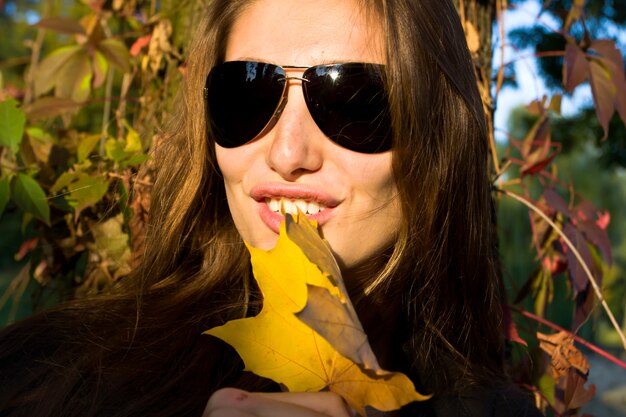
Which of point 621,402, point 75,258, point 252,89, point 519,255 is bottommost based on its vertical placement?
point 621,402

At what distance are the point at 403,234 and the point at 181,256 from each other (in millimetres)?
549

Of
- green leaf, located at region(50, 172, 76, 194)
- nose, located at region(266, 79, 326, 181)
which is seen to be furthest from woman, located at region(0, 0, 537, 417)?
green leaf, located at region(50, 172, 76, 194)

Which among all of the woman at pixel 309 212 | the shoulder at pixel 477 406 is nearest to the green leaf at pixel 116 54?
the woman at pixel 309 212

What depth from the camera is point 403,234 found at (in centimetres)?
156

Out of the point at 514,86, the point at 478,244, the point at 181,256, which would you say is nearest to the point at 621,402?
the point at 514,86

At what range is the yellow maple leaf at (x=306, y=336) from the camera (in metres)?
1.02

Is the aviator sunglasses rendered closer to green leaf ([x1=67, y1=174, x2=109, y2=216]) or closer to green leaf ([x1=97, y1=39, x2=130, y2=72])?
green leaf ([x1=67, y1=174, x2=109, y2=216])

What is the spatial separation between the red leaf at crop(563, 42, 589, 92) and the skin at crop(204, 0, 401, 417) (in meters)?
0.69

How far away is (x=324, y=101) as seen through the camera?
141cm

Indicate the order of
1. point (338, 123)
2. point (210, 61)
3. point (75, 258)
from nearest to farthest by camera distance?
1. point (338, 123)
2. point (210, 61)
3. point (75, 258)

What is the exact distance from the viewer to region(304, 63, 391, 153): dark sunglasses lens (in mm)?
1408

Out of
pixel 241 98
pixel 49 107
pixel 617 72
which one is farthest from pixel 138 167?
pixel 617 72

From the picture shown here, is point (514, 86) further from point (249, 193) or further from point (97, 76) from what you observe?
point (249, 193)

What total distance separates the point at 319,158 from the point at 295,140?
0.20 ft
